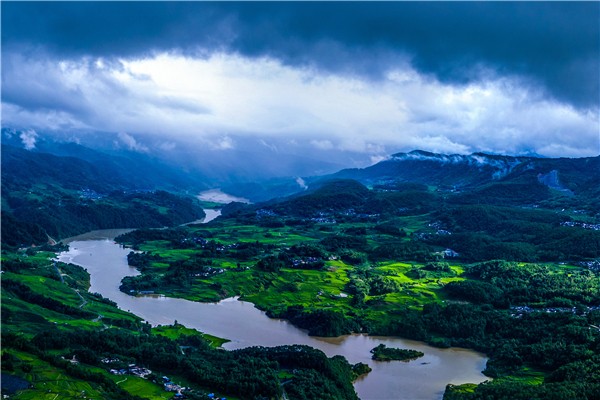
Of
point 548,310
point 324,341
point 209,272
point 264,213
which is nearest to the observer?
point 324,341

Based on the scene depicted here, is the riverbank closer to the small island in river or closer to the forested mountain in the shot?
the small island in river

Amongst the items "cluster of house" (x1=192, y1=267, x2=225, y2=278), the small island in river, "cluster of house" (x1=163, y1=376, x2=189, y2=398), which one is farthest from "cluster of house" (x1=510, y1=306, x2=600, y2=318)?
"cluster of house" (x1=192, y1=267, x2=225, y2=278)

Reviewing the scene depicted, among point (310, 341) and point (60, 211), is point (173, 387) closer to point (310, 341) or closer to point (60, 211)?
point (310, 341)

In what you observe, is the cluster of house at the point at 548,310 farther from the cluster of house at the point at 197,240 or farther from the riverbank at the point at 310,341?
the cluster of house at the point at 197,240

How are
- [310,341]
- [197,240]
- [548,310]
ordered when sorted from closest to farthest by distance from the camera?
[310,341]
[548,310]
[197,240]

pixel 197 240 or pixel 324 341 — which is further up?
pixel 197 240

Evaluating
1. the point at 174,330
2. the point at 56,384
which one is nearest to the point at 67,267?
the point at 174,330

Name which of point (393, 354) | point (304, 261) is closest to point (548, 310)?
point (393, 354)
